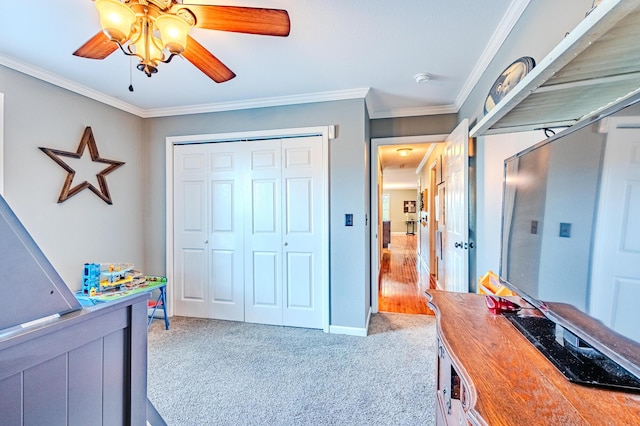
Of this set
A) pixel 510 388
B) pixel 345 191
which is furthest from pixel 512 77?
pixel 345 191

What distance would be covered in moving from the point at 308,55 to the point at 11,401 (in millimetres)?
2274

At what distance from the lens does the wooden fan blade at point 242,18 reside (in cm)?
123

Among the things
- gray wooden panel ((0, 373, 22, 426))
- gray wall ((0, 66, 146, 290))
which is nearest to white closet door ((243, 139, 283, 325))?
gray wall ((0, 66, 146, 290))

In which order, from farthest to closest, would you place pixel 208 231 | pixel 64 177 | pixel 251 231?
pixel 208 231
pixel 251 231
pixel 64 177

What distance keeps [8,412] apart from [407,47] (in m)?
2.55

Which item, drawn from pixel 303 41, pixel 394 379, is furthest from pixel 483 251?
pixel 303 41

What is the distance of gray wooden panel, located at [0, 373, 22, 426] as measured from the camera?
2.27ft

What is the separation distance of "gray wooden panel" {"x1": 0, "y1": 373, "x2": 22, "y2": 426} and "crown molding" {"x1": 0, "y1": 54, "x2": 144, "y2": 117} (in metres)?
2.58

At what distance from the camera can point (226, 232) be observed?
308 cm

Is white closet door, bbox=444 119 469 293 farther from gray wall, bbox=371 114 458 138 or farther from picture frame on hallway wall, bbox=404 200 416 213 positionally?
picture frame on hallway wall, bbox=404 200 416 213

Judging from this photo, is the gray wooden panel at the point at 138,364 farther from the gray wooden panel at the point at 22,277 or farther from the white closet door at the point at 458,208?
the white closet door at the point at 458,208

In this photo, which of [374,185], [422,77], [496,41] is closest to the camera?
[496,41]

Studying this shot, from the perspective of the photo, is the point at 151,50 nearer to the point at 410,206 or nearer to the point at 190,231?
the point at 190,231

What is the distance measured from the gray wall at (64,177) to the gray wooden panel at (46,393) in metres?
2.09
